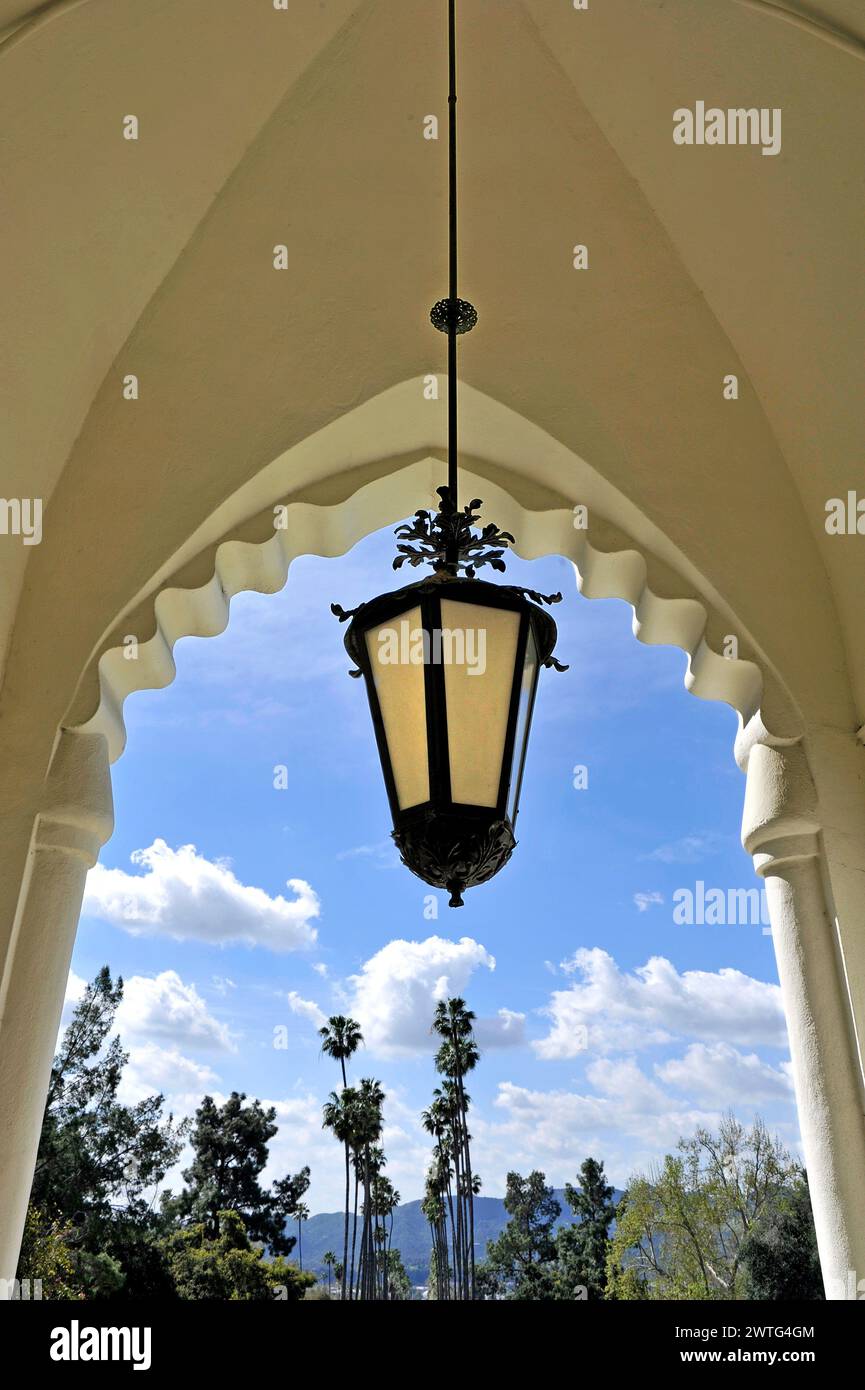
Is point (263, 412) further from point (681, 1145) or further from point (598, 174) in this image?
point (681, 1145)

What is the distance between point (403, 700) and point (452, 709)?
0.17m

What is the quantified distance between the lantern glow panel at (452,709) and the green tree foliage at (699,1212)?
33.8 m

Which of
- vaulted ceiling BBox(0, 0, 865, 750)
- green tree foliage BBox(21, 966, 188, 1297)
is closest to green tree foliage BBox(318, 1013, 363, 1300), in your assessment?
green tree foliage BBox(21, 966, 188, 1297)

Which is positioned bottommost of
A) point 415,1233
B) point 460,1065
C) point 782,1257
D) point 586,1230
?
point 782,1257

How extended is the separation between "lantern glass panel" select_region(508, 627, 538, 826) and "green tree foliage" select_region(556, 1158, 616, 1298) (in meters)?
46.0

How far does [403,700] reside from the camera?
9.57 ft

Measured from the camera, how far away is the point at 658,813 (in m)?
67.9

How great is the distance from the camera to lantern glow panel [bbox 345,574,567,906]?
8.99 feet

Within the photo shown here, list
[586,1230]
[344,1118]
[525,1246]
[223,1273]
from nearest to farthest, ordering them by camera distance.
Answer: [223,1273], [344,1118], [586,1230], [525,1246]

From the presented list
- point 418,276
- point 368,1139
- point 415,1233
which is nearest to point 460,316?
point 418,276

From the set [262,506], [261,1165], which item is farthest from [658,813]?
[262,506]

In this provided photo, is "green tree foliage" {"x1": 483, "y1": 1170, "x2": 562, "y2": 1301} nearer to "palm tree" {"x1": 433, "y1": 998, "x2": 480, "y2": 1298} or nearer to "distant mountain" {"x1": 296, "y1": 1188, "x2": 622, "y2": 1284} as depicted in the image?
"distant mountain" {"x1": 296, "y1": 1188, "x2": 622, "y2": 1284}

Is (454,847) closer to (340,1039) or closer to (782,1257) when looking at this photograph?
(782,1257)
